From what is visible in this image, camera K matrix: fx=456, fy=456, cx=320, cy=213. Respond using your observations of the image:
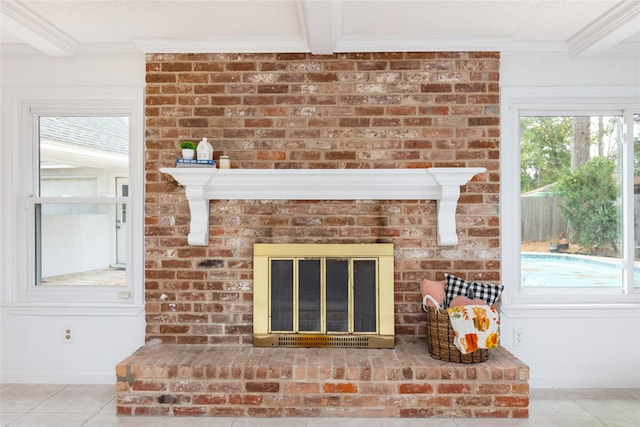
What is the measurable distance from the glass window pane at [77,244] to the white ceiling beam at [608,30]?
3.36 metres

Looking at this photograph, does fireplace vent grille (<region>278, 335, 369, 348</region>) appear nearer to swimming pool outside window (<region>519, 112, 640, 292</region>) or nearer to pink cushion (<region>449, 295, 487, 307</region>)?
pink cushion (<region>449, 295, 487, 307</region>)

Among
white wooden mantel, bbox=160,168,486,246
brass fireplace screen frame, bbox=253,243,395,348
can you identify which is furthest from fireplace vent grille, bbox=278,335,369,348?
white wooden mantel, bbox=160,168,486,246

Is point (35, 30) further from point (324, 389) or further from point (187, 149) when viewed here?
point (324, 389)

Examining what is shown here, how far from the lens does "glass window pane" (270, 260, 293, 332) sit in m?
3.11

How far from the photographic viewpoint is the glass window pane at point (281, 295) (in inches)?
122

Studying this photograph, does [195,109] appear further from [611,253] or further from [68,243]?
[611,253]

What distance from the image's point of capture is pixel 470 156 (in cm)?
313

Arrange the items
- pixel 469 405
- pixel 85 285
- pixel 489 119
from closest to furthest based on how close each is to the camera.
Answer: pixel 469 405 → pixel 489 119 → pixel 85 285

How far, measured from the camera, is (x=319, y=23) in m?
2.55

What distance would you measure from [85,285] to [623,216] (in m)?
3.95

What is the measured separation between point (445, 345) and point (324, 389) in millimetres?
776

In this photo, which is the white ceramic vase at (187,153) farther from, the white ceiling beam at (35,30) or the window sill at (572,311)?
the window sill at (572,311)

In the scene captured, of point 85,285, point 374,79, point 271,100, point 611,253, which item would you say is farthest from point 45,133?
point 611,253

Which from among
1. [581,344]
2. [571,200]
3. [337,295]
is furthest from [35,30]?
[581,344]
